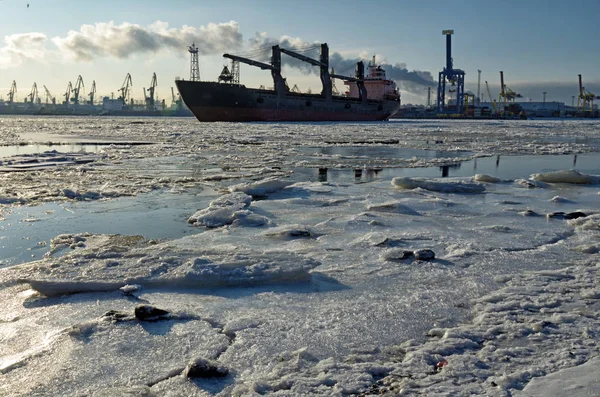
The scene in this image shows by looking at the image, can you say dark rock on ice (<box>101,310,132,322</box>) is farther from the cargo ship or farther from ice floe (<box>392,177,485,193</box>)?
the cargo ship

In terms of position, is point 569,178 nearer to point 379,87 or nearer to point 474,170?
point 474,170

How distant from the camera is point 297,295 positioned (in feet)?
8.43

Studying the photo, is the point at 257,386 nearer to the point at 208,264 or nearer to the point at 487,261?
the point at 208,264

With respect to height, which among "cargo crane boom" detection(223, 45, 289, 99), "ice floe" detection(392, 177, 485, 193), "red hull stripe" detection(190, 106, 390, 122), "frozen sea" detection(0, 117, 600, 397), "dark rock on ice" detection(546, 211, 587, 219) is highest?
"cargo crane boom" detection(223, 45, 289, 99)

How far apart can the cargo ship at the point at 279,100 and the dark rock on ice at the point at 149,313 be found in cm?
3706

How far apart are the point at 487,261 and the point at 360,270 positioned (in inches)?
34.0

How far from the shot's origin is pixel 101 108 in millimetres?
126062

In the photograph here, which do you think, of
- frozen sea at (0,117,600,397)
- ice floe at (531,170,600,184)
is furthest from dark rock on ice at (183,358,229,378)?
ice floe at (531,170,600,184)

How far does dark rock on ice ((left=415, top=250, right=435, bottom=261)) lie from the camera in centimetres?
322

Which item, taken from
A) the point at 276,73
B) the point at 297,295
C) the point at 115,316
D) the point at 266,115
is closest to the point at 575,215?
the point at 297,295

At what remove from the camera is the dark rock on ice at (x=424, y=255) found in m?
3.22

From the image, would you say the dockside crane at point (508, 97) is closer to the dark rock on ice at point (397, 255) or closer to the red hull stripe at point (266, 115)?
the red hull stripe at point (266, 115)

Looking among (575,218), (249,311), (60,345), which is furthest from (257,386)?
(575,218)

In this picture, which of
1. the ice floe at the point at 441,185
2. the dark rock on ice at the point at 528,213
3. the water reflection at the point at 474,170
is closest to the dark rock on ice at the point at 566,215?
the dark rock on ice at the point at 528,213
